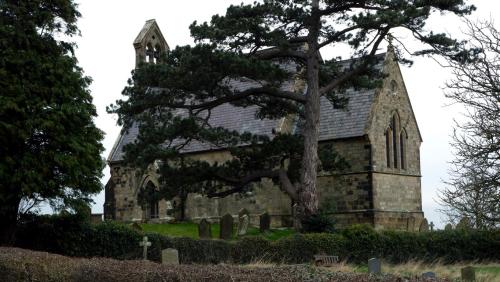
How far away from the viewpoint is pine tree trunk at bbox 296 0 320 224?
2469cm

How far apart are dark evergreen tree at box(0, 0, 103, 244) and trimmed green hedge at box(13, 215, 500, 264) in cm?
82

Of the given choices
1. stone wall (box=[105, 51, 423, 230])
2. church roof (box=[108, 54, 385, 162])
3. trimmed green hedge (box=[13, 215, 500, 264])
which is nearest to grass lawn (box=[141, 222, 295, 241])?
stone wall (box=[105, 51, 423, 230])

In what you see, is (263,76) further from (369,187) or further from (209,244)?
(369,187)

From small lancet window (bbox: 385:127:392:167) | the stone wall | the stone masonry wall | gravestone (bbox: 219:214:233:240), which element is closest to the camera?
gravestone (bbox: 219:214:233:240)

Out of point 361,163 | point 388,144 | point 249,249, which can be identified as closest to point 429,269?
point 249,249

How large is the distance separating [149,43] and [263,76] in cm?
2538

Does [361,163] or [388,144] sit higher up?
[388,144]

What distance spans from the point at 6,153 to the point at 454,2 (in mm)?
14835

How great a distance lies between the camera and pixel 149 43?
46906 millimetres

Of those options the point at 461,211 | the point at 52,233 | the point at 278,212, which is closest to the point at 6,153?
the point at 52,233

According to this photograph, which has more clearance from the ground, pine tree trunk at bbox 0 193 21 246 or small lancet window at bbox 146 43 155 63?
small lancet window at bbox 146 43 155 63

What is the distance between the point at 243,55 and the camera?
23.0 meters

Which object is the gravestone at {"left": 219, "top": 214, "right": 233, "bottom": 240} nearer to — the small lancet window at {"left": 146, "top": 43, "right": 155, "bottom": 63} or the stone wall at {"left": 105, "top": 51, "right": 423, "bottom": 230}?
the stone wall at {"left": 105, "top": 51, "right": 423, "bottom": 230}

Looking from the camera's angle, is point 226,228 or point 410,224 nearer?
point 226,228
